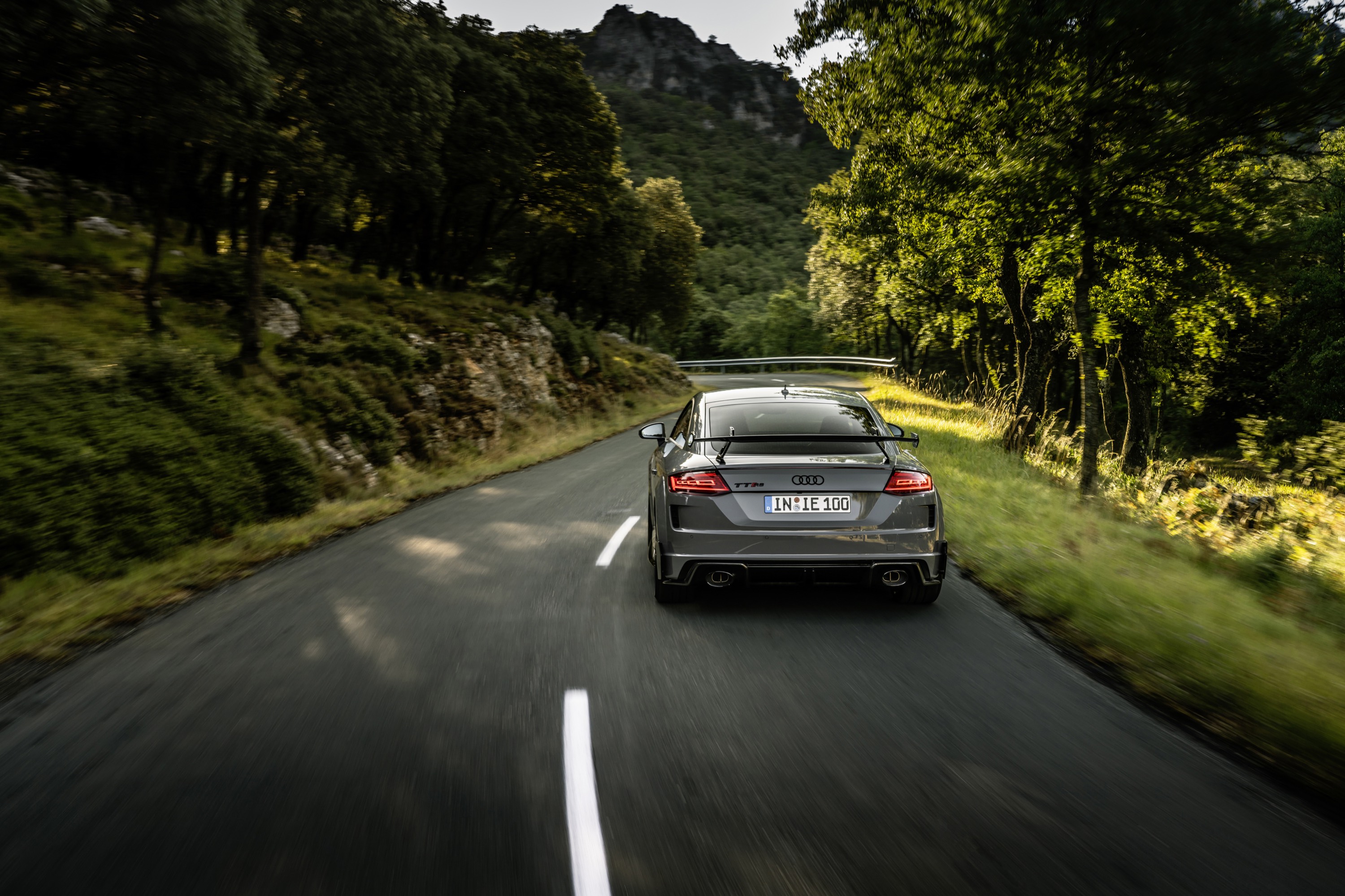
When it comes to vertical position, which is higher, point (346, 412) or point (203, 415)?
point (203, 415)

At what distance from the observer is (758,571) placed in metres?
4.89

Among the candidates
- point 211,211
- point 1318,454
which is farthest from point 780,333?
point 1318,454

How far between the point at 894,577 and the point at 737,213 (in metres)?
96.2

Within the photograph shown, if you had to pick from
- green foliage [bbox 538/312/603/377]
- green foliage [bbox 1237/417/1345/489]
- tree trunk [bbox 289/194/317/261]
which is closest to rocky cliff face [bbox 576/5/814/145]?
green foliage [bbox 538/312/603/377]

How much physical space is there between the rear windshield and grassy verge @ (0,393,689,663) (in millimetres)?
4265

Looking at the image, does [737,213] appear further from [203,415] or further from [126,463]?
[126,463]

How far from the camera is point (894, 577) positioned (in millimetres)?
→ 4941

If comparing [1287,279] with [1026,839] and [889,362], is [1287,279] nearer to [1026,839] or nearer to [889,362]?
[1026,839]

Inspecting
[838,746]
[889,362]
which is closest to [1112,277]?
[838,746]

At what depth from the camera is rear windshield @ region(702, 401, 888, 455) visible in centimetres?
524

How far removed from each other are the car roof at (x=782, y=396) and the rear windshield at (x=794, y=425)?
84 millimetres

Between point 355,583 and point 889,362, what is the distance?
35590 millimetres

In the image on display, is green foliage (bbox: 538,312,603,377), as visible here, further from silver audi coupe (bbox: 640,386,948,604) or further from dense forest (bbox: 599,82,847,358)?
dense forest (bbox: 599,82,847,358)

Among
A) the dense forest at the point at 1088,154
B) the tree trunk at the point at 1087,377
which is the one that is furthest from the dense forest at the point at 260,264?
the tree trunk at the point at 1087,377
